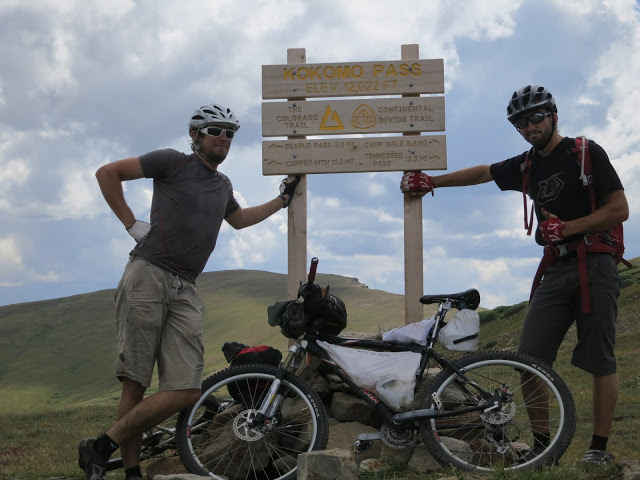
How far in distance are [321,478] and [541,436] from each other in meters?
2.16

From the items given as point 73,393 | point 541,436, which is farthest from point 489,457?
point 73,393

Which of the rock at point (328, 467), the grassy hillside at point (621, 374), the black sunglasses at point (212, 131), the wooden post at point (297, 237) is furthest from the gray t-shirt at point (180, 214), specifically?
the grassy hillside at point (621, 374)

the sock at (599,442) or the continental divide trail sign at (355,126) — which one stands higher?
the continental divide trail sign at (355,126)

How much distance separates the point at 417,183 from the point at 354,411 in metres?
3.12

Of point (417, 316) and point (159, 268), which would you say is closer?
point (159, 268)

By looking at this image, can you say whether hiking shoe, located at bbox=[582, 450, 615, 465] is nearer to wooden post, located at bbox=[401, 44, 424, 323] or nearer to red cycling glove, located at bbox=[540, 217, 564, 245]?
red cycling glove, located at bbox=[540, 217, 564, 245]

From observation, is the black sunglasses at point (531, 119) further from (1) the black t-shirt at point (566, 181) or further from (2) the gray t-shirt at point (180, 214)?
(2) the gray t-shirt at point (180, 214)

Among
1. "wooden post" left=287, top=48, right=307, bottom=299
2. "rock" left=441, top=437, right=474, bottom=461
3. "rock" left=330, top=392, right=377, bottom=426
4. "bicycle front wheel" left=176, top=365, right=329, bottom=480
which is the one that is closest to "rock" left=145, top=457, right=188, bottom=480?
"bicycle front wheel" left=176, top=365, right=329, bottom=480

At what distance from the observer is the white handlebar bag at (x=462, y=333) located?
Result: 250 inches

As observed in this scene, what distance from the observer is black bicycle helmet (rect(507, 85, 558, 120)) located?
629cm

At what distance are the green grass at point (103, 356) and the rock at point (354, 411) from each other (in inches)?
47.6

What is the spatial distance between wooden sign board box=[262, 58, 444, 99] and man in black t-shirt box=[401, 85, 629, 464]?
2626 mm

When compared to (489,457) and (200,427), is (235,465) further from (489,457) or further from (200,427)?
(489,457)

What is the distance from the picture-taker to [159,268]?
5.89 meters
